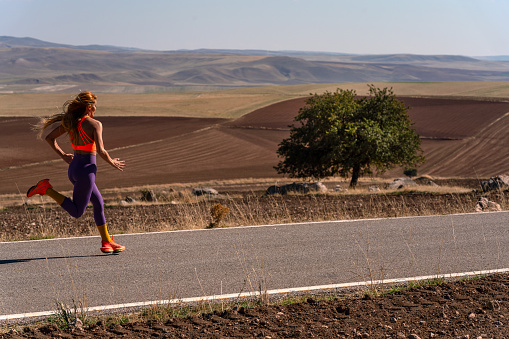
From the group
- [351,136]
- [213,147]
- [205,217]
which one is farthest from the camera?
[213,147]

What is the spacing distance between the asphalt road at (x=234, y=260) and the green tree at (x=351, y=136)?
1597 centimetres

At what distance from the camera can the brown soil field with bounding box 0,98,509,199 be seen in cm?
4250

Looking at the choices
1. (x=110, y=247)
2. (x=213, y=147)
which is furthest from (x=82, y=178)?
(x=213, y=147)

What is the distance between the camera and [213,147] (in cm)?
5612

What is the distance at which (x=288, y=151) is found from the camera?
29.4m

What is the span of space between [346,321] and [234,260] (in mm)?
2918

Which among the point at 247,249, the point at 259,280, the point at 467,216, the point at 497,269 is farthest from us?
the point at 467,216

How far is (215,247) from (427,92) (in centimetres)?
14260

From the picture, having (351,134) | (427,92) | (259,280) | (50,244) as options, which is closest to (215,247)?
(259,280)

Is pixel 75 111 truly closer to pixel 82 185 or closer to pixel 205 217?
pixel 82 185

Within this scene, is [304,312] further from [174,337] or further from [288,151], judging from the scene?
[288,151]

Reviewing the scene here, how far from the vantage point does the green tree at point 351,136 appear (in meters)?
26.5

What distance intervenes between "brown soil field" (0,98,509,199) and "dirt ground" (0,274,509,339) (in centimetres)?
3200

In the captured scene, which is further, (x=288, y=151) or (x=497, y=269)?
(x=288, y=151)
